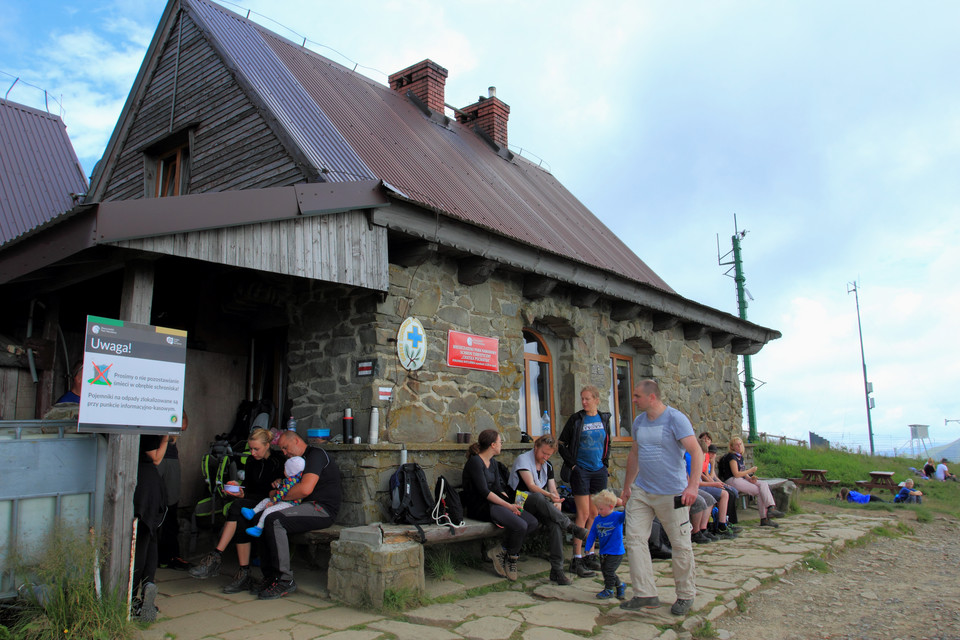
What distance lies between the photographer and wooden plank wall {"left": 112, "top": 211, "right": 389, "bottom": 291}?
15.2 ft

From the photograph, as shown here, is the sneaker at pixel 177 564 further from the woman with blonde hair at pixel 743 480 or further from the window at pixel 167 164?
the woman with blonde hair at pixel 743 480

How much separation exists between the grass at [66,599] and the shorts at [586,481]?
392cm

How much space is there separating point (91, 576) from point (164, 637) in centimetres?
59

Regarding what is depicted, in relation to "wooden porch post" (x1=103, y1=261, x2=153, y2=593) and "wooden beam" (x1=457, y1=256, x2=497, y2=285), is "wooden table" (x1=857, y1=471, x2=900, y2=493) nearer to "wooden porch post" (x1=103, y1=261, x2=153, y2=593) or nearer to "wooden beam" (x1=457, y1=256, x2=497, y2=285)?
"wooden beam" (x1=457, y1=256, x2=497, y2=285)

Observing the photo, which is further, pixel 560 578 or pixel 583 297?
pixel 583 297

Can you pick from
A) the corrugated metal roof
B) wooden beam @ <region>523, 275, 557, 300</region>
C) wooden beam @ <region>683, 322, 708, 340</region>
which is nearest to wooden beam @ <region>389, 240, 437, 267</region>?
wooden beam @ <region>523, 275, 557, 300</region>

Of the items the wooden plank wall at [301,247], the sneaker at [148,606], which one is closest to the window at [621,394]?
the wooden plank wall at [301,247]

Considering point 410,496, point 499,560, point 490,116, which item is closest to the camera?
point 410,496

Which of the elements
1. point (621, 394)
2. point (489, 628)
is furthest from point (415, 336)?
point (621, 394)

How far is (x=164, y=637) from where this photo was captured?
418cm

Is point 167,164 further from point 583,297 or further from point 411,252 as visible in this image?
point 583,297

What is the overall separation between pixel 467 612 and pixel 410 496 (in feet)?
3.67

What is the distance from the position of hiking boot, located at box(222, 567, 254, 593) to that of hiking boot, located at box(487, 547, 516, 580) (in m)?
2.01

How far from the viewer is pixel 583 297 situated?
8.83 m
